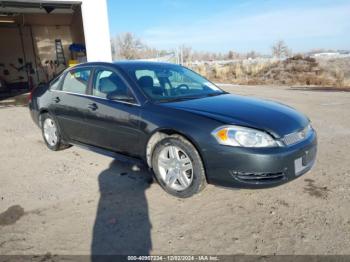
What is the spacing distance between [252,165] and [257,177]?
153 millimetres

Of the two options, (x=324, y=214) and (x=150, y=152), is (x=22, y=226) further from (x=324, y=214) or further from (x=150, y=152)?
(x=324, y=214)


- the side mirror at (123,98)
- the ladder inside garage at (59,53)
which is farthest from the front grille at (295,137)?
the ladder inside garage at (59,53)

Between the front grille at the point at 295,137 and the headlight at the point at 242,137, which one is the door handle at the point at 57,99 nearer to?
the headlight at the point at 242,137

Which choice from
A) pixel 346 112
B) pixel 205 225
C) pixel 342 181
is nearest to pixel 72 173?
pixel 205 225

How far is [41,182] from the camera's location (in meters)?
4.21

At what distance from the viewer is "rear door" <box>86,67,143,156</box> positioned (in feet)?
12.9

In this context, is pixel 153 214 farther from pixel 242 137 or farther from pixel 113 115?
pixel 113 115

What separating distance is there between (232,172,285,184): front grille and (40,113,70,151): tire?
10.8 ft

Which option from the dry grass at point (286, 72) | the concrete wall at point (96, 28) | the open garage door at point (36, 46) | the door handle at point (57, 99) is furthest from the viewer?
the dry grass at point (286, 72)

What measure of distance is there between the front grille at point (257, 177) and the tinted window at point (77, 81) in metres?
2.61

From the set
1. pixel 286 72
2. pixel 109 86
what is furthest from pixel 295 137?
pixel 286 72

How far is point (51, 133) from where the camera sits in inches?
218

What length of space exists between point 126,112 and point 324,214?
2428 millimetres

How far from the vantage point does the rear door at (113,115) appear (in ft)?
12.9
